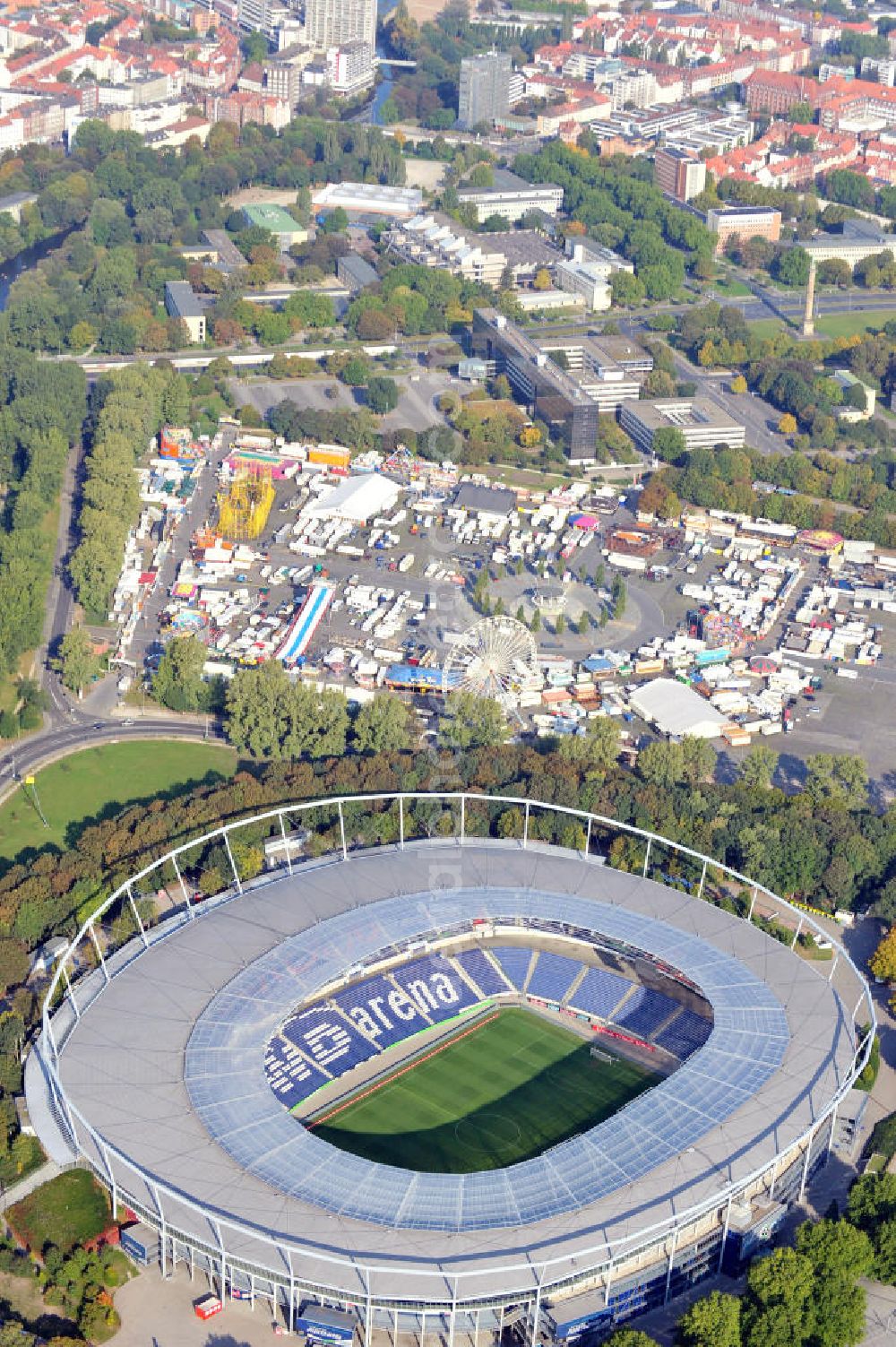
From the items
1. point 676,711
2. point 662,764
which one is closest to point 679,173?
point 676,711

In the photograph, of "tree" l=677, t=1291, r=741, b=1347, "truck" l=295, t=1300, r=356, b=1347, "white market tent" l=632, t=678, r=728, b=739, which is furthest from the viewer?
"white market tent" l=632, t=678, r=728, b=739

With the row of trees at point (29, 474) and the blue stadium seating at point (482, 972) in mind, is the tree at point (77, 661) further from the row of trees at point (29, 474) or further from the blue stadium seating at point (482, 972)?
the blue stadium seating at point (482, 972)

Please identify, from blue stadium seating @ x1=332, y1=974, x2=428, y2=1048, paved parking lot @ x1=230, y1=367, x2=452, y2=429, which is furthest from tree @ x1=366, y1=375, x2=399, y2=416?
blue stadium seating @ x1=332, y1=974, x2=428, y2=1048

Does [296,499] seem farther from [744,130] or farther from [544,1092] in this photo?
[744,130]

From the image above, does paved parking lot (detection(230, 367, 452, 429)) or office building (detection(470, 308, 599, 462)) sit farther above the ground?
office building (detection(470, 308, 599, 462))

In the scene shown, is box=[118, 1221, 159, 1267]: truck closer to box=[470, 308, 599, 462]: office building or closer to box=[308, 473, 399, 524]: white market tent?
box=[308, 473, 399, 524]: white market tent

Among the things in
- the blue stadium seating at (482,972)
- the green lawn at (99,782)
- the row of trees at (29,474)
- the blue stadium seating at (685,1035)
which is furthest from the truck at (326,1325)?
the row of trees at (29,474)
